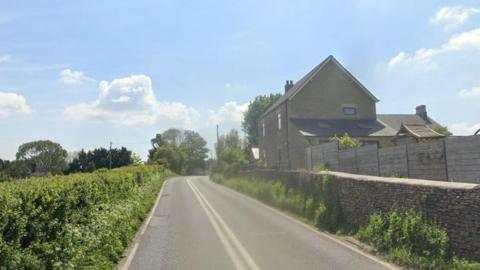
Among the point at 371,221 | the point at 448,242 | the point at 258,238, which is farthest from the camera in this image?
the point at 258,238

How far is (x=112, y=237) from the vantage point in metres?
10.8

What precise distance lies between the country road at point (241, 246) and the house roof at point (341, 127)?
1910cm

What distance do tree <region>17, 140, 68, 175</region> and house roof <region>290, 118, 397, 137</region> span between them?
135 feet

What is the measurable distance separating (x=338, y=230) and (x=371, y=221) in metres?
2.07

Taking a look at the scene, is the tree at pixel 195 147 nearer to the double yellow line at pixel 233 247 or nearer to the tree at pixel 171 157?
the tree at pixel 171 157

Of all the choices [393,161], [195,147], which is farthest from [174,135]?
[393,161]

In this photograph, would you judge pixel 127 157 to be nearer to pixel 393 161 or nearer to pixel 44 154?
pixel 44 154

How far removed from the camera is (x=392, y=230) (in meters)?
10.3

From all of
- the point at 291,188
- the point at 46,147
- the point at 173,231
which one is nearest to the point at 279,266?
the point at 173,231

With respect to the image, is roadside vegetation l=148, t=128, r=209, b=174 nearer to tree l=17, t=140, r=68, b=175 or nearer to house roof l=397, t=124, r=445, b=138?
tree l=17, t=140, r=68, b=175

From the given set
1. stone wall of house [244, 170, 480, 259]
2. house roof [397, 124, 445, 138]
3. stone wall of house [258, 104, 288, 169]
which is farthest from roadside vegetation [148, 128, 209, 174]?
stone wall of house [244, 170, 480, 259]

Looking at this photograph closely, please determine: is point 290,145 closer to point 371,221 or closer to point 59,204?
point 371,221

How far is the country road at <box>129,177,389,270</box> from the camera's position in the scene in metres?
9.33

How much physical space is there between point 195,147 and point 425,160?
136 meters
